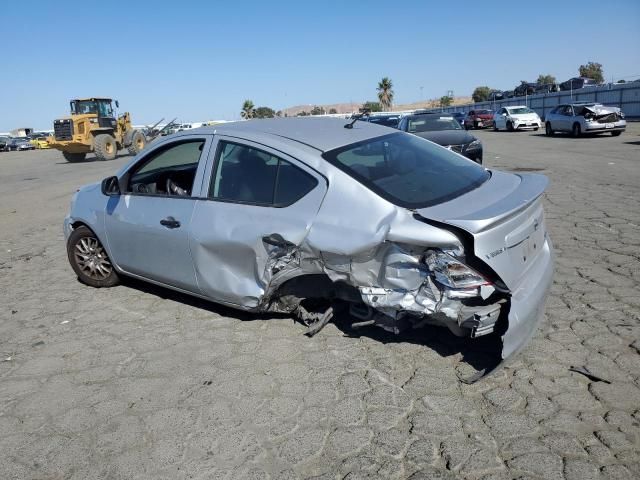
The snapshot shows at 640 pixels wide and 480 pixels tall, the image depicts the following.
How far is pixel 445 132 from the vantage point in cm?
1225

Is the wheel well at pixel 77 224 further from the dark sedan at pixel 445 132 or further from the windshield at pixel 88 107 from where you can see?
the windshield at pixel 88 107

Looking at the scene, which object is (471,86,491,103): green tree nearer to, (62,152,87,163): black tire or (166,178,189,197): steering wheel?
(62,152,87,163): black tire

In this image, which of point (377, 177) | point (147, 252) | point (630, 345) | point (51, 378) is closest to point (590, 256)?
point (630, 345)

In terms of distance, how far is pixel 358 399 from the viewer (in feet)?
10.6

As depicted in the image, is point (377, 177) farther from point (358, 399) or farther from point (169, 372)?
point (169, 372)

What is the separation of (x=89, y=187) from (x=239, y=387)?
10.4 ft

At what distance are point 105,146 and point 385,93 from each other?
280ft

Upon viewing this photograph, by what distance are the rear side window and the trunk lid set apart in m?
0.94

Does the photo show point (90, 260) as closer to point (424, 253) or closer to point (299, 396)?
point (299, 396)

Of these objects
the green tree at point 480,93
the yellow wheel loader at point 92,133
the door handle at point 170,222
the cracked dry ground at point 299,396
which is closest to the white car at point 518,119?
the yellow wheel loader at point 92,133

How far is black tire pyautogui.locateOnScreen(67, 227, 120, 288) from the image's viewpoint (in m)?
5.38

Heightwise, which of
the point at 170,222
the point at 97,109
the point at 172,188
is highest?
the point at 97,109

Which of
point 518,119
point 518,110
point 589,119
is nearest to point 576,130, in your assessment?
point 589,119

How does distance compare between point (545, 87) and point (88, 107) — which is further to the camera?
point (545, 87)
